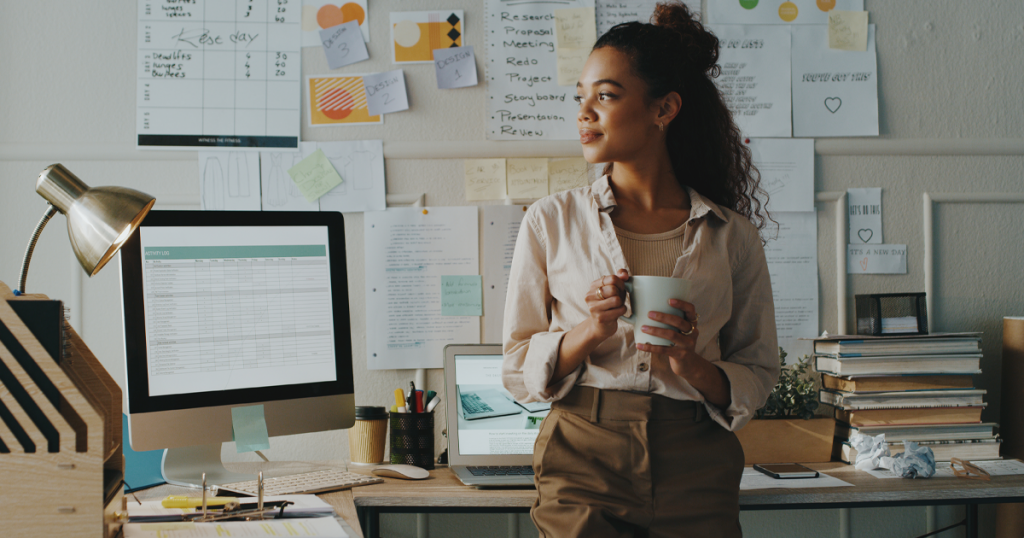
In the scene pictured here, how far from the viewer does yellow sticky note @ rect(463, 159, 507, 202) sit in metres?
1.77

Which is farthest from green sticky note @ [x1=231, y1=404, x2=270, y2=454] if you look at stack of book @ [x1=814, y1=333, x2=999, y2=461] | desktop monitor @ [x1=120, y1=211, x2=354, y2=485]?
stack of book @ [x1=814, y1=333, x2=999, y2=461]

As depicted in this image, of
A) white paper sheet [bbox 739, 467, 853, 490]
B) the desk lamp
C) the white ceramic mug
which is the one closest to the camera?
the desk lamp

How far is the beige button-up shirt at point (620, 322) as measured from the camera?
104cm

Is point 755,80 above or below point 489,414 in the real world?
above

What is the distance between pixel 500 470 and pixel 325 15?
4.04ft

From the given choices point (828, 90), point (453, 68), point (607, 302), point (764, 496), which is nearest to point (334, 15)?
point (453, 68)

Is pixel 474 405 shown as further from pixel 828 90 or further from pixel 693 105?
pixel 828 90

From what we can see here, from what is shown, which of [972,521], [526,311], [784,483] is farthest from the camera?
[972,521]

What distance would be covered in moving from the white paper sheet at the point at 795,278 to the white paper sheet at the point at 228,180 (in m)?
1.38

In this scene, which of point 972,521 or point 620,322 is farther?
point 972,521

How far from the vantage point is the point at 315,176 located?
1.74 m

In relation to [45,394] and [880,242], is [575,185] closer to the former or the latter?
[880,242]

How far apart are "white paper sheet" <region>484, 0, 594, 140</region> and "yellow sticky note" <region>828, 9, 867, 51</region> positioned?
67 centimetres

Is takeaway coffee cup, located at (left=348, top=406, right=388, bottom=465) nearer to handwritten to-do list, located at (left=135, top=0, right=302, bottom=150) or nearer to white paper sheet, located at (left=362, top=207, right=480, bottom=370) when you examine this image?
white paper sheet, located at (left=362, top=207, right=480, bottom=370)
